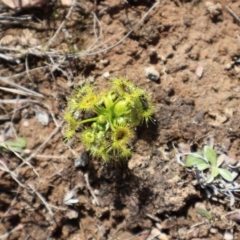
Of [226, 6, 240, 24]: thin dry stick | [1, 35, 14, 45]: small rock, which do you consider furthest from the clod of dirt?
[226, 6, 240, 24]: thin dry stick

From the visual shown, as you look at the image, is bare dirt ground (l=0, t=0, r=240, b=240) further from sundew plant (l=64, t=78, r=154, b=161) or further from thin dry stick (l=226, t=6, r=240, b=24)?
sundew plant (l=64, t=78, r=154, b=161)

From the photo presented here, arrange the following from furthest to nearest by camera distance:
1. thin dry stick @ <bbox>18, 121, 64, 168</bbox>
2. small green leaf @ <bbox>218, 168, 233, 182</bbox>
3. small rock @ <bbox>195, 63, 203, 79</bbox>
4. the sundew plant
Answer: thin dry stick @ <bbox>18, 121, 64, 168</bbox>, small rock @ <bbox>195, 63, 203, 79</bbox>, small green leaf @ <bbox>218, 168, 233, 182</bbox>, the sundew plant

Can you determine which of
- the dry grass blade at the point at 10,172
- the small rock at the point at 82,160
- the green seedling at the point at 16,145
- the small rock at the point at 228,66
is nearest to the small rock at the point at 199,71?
the small rock at the point at 228,66

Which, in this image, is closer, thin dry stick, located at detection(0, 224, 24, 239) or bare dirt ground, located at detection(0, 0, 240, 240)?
bare dirt ground, located at detection(0, 0, 240, 240)

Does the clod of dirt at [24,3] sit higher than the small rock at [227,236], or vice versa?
the clod of dirt at [24,3]

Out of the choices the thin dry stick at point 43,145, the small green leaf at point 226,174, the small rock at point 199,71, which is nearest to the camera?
the small green leaf at point 226,174

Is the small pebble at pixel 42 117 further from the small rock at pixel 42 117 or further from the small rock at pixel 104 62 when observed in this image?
the small rock at pixel 104 62

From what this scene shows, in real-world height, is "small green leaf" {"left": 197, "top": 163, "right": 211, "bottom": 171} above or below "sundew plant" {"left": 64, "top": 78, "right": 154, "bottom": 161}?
below
